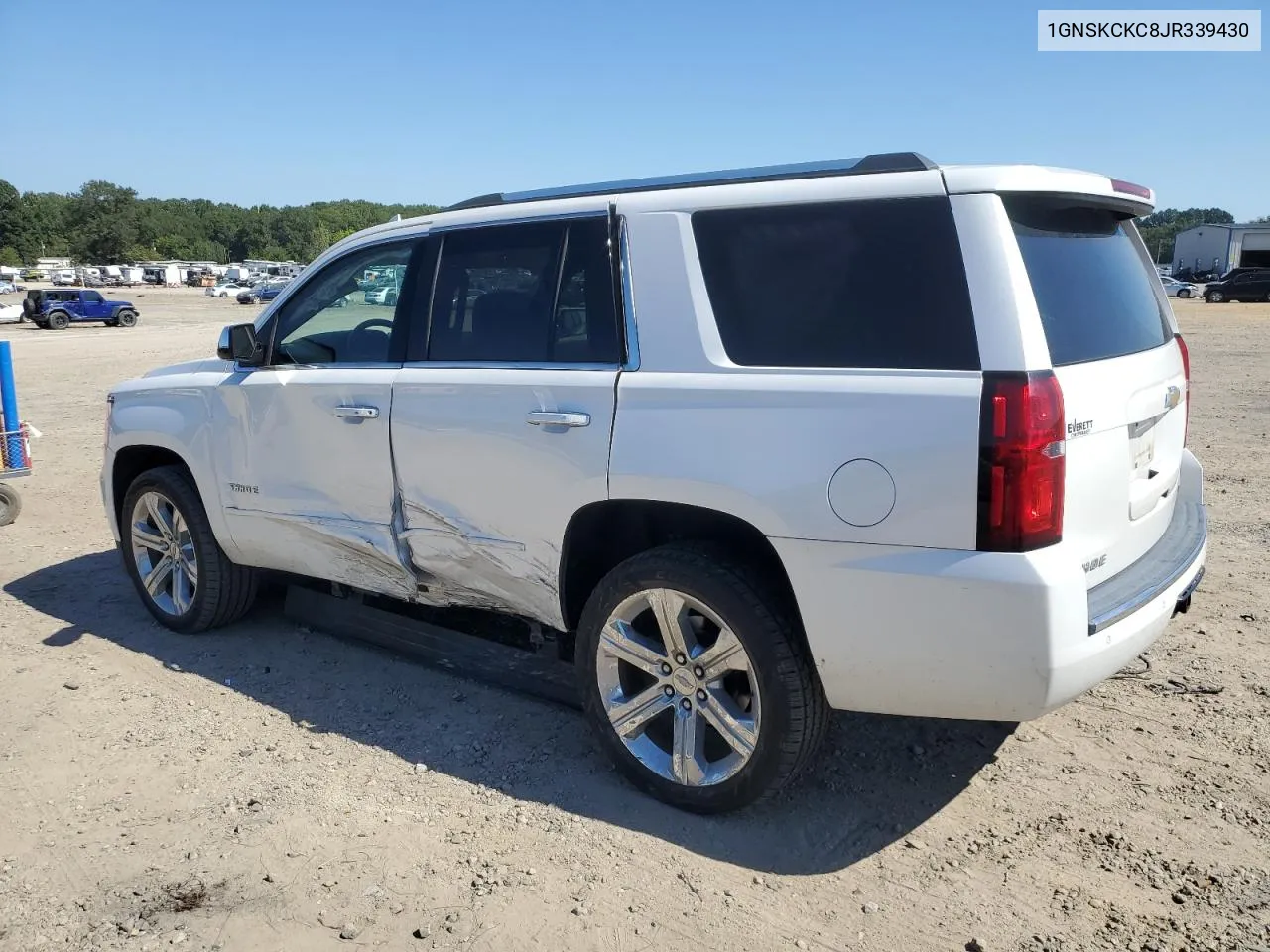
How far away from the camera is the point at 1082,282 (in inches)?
122

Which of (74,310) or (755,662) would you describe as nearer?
(755,662)

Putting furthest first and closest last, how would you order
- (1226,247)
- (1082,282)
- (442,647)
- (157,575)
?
(1226,247), (157,575), (442,647), (1082,282)

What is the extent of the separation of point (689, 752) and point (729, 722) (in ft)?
0.73

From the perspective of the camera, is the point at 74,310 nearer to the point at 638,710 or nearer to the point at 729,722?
the point at 638,710

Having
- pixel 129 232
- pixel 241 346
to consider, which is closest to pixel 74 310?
pixel 241 346

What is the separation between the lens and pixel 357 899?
2.98m

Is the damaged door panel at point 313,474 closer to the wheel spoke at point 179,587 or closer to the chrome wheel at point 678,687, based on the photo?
the wheel spoke at point 179,587

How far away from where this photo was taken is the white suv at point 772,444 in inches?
108

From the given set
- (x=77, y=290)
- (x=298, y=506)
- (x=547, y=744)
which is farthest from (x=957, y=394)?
(x=77, y=290)

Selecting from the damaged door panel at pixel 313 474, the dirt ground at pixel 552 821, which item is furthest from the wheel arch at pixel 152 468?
the dirt ground at pixel 552 821

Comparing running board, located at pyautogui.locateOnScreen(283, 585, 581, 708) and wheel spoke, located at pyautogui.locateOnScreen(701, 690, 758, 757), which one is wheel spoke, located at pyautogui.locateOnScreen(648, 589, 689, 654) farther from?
running board, located at pyautogui.locateOnScreen(283, 585, 581, 708)

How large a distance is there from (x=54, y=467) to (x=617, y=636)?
835 centimetres

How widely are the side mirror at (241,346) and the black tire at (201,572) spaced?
2.85 feet

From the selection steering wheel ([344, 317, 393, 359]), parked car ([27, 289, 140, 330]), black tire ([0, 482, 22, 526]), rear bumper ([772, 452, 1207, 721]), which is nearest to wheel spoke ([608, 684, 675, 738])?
rear bumper ([772, 452, 1207, 721])
